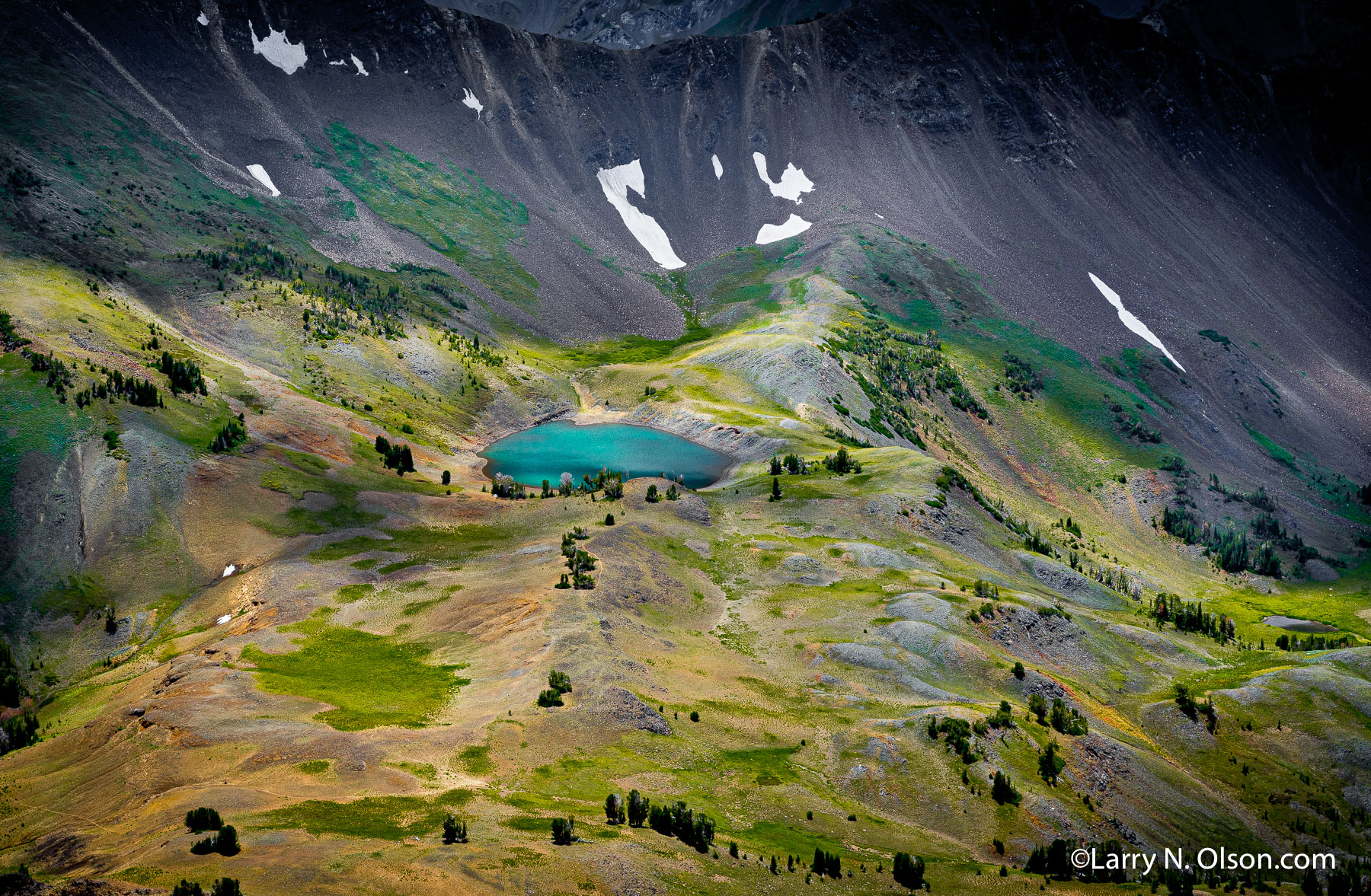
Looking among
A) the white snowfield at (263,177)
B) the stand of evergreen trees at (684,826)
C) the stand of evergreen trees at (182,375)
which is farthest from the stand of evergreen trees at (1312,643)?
the white snowfield at (263,177)

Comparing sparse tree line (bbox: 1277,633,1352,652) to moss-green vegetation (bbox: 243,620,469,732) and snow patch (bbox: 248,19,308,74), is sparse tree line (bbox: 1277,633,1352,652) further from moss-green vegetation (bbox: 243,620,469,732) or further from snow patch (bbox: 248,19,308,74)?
snow patch (bbox: 248,19,308,74)

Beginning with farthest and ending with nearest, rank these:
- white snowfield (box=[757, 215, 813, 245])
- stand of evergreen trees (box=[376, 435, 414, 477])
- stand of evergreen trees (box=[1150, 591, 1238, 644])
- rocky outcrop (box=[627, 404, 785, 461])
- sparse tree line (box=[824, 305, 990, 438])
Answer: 1. white snowfield (box=[757, 215, 813, 245])
2. sparse tree line (box=[824, 305, 990, 438])
3. rocky outcrop (box=[627, 404, 785, 461])
4. stand of evergreen trees (box=[376, 435, 414, 477])
5. stand of evergreen trees (box=[1150, 591, 1238, 644])

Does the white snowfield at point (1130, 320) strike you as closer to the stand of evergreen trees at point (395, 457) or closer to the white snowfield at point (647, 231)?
the white snowfield at point (647, 231)

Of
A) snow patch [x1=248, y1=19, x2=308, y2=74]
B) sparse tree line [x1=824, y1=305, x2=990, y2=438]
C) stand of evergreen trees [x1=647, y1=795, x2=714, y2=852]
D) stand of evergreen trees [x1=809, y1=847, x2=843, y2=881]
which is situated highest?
snow patch [x1=248, y1=19, x2=308, y2=74]

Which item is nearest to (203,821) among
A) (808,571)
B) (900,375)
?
(808,571)

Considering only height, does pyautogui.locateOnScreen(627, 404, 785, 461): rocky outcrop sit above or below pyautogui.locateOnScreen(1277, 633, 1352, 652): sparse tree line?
above

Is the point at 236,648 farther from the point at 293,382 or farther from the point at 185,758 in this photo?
the point at 293,382

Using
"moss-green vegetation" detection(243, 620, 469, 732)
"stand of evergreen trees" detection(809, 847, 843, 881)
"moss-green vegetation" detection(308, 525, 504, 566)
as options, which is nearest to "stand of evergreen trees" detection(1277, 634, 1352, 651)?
"stand of evergreen trees" detection(809, 847, 843, 881)
